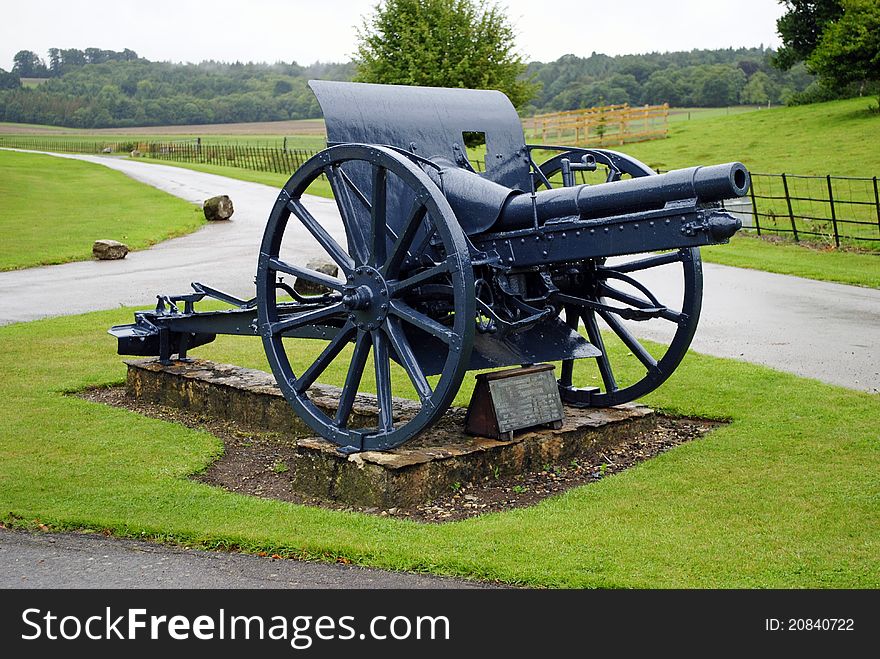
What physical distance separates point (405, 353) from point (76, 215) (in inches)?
982

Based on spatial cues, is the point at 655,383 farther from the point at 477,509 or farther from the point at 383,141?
the point at 383,141

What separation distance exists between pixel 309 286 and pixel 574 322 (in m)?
7.58

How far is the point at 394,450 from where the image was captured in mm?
6785

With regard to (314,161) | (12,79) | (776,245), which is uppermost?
(12,79)

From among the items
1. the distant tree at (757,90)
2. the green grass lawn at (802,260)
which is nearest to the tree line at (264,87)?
the distant tree at (757,90)

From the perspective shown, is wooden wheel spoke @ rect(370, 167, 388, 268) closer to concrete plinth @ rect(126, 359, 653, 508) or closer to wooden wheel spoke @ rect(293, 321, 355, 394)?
wooden wheel spoke @ rect(293, 321, 355, 394)

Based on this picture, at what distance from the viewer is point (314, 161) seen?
22.7ft

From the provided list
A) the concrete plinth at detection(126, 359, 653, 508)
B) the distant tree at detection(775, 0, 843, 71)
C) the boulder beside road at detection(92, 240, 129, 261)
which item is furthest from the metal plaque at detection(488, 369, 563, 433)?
the distant tree at detection(775, 0, 843, 71)

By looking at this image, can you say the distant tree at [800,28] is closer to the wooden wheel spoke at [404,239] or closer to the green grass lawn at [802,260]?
the green grass lawn at [802,260]

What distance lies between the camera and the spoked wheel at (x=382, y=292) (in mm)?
6215

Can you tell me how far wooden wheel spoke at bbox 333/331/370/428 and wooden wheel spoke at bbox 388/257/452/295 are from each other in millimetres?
407

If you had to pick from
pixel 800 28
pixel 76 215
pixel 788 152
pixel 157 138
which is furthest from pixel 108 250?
pixel 157 138

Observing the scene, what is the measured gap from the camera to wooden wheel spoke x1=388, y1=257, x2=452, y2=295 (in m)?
6.17
